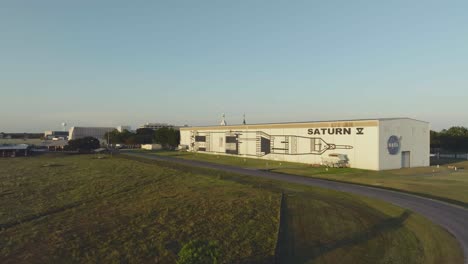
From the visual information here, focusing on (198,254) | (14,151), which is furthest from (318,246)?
(14,151)

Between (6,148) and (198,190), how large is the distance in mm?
92299

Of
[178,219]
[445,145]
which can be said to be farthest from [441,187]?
[445,145]

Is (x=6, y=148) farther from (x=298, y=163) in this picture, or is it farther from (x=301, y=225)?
(x=301, y=225)

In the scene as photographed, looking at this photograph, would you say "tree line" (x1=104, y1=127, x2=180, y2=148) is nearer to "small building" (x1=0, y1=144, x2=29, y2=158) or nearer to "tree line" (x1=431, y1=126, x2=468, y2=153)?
"small building" (x1=0, y1=144, x2=29, y2=158)

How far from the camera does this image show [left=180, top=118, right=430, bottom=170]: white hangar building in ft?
175

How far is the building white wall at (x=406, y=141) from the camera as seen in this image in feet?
174

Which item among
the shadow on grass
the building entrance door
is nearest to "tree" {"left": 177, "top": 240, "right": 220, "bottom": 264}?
the shadow on grass

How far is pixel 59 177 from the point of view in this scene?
47094 mm

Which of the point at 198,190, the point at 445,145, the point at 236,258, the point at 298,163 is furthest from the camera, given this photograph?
the point at 445,145

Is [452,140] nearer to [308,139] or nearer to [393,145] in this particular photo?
[393,145]

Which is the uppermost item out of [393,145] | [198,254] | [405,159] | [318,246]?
[393,145]

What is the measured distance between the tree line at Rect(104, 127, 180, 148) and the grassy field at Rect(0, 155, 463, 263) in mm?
87366

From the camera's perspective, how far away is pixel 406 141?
2247 inches

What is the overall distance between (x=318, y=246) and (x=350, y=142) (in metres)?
42.3
